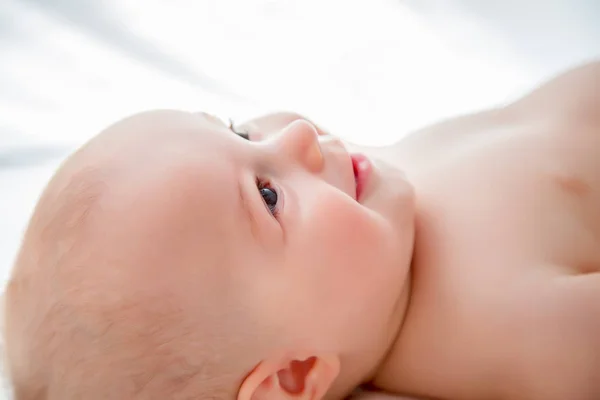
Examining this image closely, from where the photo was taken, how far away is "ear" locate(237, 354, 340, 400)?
2.22 ft

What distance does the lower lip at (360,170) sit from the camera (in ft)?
2.65

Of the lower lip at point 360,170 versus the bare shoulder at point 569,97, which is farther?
the bare shoulder at point 569,97

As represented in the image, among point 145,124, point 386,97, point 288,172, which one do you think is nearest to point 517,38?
point 386,97

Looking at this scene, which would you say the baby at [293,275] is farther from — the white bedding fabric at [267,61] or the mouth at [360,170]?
the white bedding fabric at [267,61]

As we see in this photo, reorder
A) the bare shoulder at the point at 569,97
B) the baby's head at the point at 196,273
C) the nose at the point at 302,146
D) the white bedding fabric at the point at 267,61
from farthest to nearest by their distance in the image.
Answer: the white bedding fabric at the point at 267,61
the bare shoulder at the point at 569,97
the nose at the point at 302,146
the baby's head at the point at 196,273

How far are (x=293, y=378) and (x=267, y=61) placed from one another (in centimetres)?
78

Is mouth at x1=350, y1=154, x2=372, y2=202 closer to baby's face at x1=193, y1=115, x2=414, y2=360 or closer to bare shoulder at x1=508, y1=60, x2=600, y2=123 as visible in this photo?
baby's face at x1=193, y1=115, x2=414, y2=360

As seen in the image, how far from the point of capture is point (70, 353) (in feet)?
2.06

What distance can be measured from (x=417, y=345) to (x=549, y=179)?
0.28 meters

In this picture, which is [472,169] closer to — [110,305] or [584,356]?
[584,356]

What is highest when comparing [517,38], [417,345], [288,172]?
[517,38]

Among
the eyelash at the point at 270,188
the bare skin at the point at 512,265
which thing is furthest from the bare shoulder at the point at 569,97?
the eyelash at the point at 270,188

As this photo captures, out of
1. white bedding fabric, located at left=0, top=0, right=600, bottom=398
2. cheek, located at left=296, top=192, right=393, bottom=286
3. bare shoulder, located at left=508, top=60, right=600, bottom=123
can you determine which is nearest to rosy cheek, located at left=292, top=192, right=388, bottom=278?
cheek, located at left=296, top=192, right=393, bottom=286

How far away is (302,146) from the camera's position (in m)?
0.76
